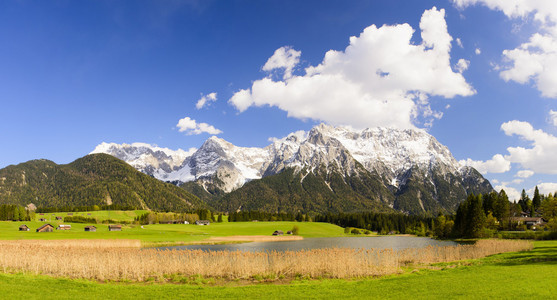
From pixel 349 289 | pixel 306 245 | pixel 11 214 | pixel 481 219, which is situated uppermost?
pixel 349 289

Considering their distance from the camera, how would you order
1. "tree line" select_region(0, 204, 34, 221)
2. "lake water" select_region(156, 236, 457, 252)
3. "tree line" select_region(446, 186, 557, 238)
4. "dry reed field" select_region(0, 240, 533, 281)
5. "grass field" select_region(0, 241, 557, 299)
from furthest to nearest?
"tree line" select_region(0, 204, 34, 221), "tree line" select_region(446, 186, 557, 238), "lake water" select_region(156, 236, 457, 252), "dry reed field" select_region(0, 240, 533, 281), "grass field" select_region(0, 241, 557, 299)

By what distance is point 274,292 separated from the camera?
24.6 m

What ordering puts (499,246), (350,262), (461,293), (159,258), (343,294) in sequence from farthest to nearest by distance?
1. (499,246)
2. (159,258)
3. (350,262)
4. (343,294)
5. (461,293)

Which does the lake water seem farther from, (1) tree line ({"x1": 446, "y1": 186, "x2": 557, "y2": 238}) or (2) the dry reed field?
(2) the dry reed field

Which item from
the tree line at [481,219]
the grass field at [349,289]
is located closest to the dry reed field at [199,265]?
the grass field at [349,289]

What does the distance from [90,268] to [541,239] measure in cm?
9030

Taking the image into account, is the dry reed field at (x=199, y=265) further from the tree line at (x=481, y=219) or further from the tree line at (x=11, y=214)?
the tree line at (x=11, y=214)

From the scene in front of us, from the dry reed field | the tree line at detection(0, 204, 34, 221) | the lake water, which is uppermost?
the dry reed field

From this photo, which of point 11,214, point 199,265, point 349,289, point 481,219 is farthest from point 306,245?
point 11,214

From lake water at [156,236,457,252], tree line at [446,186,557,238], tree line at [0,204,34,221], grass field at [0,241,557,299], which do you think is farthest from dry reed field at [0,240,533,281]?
tree line at [0,204,34,221]

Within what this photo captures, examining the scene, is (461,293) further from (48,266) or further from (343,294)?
(48,266)

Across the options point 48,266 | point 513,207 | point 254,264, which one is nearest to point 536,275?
point 254,264

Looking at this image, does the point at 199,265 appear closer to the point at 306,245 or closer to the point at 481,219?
the point at 306,245

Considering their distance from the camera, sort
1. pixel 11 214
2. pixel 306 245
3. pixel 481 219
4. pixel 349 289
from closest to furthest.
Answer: pixel 349 289 < pixel 481 219 < pixel 306 245 < pixel 11 214
